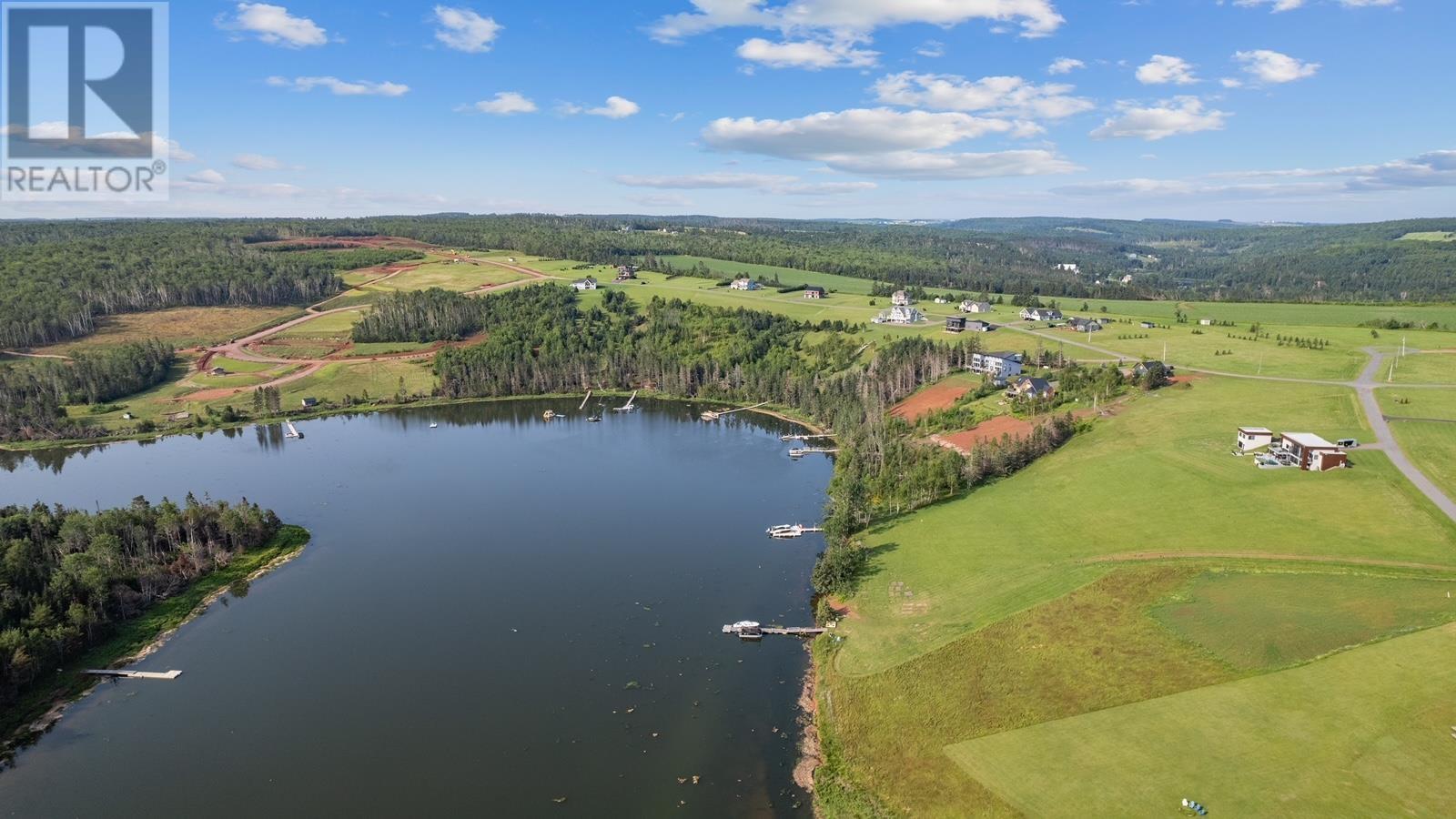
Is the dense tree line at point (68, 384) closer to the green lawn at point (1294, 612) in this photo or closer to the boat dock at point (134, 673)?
the boat dock at point (134, 673)

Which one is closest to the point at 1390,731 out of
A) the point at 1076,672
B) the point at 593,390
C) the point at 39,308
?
the point at 1076,672

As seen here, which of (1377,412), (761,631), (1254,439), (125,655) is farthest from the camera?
(1377,412)

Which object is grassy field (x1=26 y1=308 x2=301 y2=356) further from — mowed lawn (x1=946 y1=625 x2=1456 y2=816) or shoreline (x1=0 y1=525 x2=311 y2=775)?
mowed lawn (x1=946 y1=625 x2=1456 y2=816)

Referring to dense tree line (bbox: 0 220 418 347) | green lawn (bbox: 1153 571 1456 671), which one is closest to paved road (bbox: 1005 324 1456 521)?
green lawn (bbox: 1153 571 1456 671)

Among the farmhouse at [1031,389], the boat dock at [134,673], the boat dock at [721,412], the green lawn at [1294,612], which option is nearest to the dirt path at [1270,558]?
the green lawn at [1294,612]

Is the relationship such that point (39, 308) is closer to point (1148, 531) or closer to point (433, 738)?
point (433, 738)

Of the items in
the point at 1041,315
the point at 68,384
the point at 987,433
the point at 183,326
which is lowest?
the point at 68,384

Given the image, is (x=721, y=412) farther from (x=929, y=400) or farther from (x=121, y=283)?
(x=121, y=283)

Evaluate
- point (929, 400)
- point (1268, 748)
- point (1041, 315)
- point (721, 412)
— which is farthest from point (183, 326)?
point (1268, 748)
